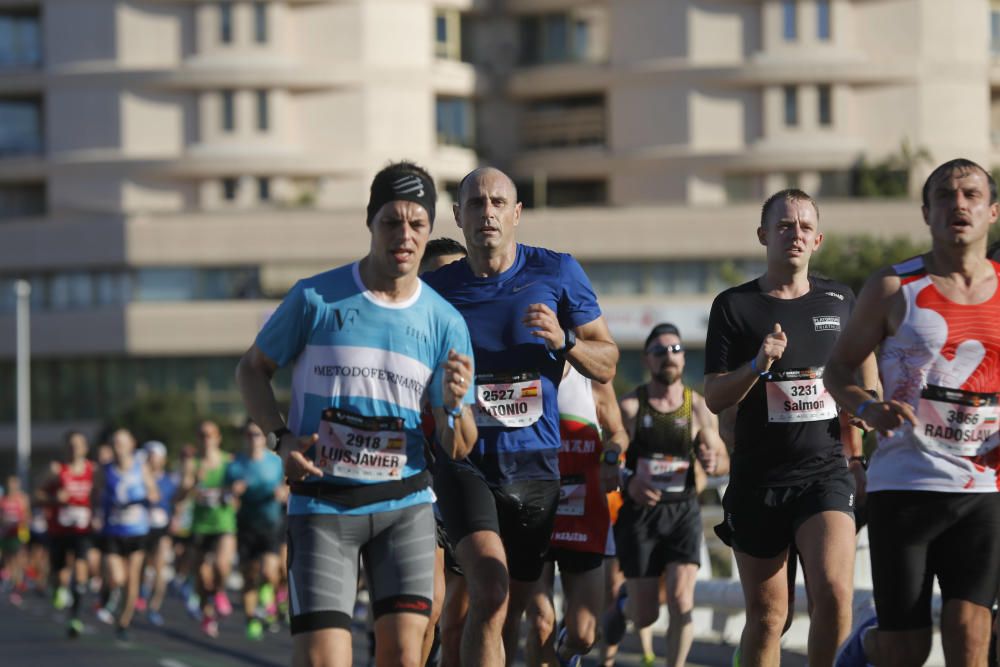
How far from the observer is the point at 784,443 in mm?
9578

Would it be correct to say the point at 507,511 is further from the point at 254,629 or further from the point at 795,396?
the point at 254,629

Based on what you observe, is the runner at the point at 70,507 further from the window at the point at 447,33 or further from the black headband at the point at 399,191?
the window at the point at 447,33

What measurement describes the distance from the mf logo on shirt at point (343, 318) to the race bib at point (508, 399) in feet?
5.26

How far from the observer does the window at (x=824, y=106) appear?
73.1m

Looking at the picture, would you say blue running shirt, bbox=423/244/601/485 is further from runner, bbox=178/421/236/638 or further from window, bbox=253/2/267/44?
window, bbox=253/2/267/44

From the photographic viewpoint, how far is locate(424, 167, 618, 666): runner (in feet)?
30.9

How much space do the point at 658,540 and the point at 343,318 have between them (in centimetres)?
628

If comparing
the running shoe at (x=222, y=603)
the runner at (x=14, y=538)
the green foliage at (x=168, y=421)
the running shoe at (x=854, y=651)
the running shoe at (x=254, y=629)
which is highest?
the running shoe at (x=854, y=651)

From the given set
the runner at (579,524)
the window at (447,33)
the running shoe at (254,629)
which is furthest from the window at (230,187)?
the runner at (579,524)

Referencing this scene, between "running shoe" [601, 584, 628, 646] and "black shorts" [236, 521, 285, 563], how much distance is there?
5980mm

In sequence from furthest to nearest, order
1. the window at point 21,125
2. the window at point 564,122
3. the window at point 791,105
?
1. the window at point 564,122
2. the window at point 21,125
3. the window at point 791,105

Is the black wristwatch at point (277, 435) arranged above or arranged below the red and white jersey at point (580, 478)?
above

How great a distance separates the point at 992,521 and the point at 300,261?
65783mm

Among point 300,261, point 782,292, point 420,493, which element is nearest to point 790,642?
point 782,292
